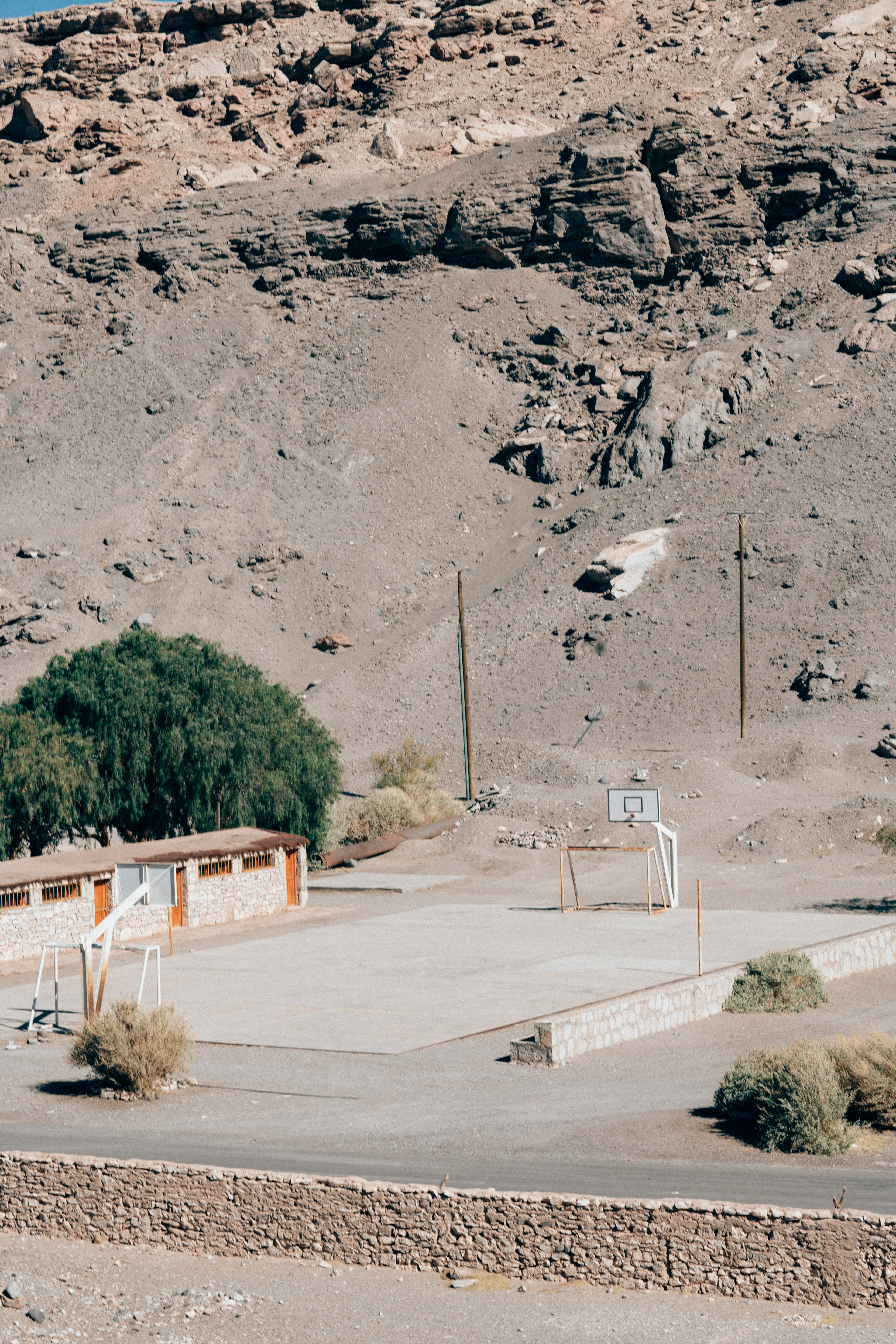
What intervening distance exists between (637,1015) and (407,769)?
3318cm

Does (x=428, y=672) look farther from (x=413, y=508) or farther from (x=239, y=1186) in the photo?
(x=239, y=1186)

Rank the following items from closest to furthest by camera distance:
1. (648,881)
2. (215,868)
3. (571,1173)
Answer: (571,1173) < (648,881) < (215,868)

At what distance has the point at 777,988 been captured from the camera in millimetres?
23875

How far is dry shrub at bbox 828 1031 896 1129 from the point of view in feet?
54.6

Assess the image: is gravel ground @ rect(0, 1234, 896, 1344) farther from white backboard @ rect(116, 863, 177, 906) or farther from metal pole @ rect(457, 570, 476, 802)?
metal pole @ rect(457, 570, 476, 802)

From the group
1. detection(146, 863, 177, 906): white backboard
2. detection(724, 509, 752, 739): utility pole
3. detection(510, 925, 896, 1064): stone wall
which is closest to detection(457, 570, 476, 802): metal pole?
detection(724, 509, 752, 739): utility pole

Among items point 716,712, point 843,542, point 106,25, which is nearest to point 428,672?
point 716,712

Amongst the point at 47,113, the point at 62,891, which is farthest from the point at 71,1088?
the point at 47,113

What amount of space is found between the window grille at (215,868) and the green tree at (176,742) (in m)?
5.62

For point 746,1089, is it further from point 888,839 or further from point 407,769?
point 407,769

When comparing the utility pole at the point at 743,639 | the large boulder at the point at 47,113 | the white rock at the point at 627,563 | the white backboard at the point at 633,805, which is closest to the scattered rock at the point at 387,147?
Answer: the large boulder at the point at 47,113

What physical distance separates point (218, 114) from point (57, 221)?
19353mm

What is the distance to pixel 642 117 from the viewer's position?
10100cm

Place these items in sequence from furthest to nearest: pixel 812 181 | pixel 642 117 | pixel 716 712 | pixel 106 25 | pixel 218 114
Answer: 1. pixel 106 25
2. pixel 218 114
3. pixel 642 117
4. pixel 812 181
5. pixel 716 712
